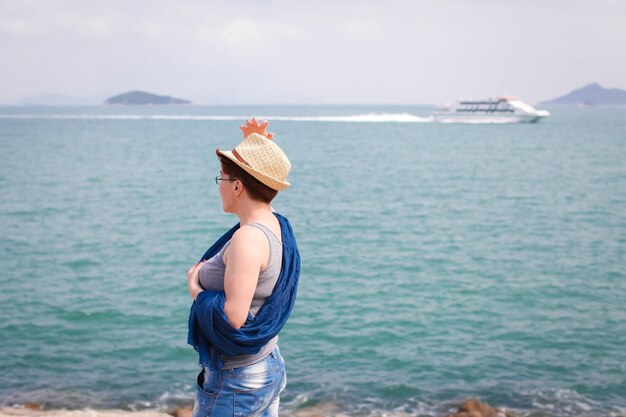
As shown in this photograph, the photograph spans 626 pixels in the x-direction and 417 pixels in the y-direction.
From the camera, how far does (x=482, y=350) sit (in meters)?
11.7

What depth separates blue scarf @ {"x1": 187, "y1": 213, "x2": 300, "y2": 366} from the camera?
10.1ft

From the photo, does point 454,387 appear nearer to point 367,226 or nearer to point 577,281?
point 577,281

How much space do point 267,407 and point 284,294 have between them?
0.57 metres

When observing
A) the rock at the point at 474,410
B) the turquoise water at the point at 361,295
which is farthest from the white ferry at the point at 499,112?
the rock at the point at 474,410

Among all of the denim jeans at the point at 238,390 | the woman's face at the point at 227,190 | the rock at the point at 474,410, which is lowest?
the rock at the point at 474,410

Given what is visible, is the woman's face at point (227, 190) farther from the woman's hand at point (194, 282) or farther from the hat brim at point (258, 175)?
the woman's hand at point (194, 282)

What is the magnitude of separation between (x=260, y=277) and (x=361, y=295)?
12.3 metres

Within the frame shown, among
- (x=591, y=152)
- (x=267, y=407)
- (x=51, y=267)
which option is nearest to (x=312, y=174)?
(x=51, y=267)

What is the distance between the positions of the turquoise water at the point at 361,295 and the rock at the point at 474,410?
49 cm

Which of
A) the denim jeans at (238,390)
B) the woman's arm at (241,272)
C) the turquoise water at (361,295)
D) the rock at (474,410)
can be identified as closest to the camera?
the woman's arm at (241,272)

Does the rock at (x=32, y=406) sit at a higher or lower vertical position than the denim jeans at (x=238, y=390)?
lower

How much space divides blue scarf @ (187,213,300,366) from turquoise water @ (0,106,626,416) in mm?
5956

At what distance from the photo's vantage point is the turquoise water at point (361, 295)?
9.95 m

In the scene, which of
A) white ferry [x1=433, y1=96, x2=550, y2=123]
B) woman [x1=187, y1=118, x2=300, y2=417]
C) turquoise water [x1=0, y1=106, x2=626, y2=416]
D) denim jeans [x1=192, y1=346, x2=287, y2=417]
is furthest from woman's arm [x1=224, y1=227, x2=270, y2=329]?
white ferry [x1=433, y1=96, x2=550, y2=123]
